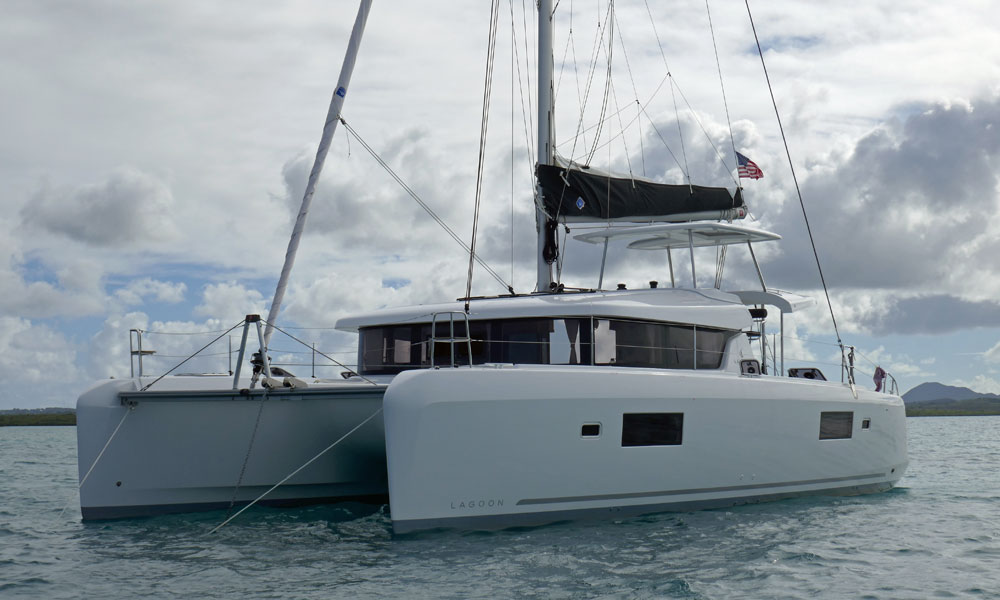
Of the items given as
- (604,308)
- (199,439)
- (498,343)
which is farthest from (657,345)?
(199,439)

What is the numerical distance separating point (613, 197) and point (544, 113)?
1845 mm

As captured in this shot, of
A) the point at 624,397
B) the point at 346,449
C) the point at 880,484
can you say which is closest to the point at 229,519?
the point at 346,449

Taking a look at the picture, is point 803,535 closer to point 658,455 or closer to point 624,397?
point 658,455

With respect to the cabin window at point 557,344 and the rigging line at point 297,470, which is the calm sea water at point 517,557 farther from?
the cabin window at point 557,344

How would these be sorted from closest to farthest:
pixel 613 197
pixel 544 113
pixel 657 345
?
pixel 657 345, pixel 613 197, pixel 544 113

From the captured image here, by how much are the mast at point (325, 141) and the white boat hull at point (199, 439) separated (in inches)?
52.5

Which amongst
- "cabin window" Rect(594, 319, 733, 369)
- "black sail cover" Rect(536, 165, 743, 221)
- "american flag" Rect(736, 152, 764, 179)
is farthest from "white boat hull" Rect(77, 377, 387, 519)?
"american flag" Rect(736, 152, 764, 179)

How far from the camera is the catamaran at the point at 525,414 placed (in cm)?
872

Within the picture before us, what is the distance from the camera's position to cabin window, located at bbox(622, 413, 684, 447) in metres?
9.55

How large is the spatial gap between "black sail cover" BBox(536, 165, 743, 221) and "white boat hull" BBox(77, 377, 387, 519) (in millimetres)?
4216

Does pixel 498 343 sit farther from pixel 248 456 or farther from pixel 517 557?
pixel 248 456

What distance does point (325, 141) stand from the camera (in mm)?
12641

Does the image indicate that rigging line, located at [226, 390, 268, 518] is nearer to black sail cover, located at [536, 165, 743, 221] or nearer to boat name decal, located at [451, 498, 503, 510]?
boat name decal, located at [451, 498, 503, 510]

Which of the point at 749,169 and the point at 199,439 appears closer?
the point at 199,439
